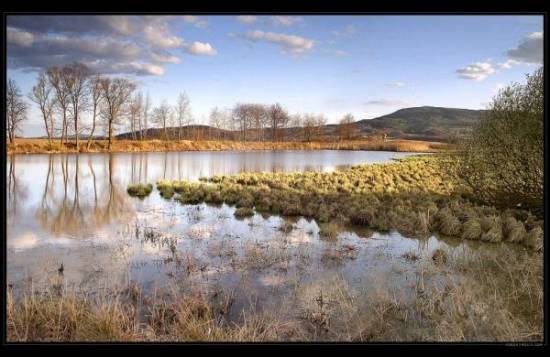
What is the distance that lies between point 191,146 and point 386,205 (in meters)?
56.7

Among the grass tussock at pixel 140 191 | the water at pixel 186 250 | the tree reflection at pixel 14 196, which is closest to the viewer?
the water at pixel 186 250

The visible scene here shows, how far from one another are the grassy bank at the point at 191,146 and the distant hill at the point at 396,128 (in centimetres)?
341

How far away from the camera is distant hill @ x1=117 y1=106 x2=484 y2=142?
258ft

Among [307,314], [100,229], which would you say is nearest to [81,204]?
[100,229]

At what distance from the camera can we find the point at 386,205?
15.1 m

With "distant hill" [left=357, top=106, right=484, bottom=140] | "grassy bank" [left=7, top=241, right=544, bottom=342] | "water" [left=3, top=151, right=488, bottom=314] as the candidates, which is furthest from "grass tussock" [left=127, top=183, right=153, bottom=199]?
"distant hill" [left=357, top=106, right=484, bottom=140]

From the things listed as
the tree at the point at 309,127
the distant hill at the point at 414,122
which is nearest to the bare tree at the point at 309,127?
the tree at the point at 309,127

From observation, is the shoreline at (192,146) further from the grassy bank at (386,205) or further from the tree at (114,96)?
the grassy bank at (386,205)

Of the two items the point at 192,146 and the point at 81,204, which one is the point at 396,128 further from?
the point at 81,204

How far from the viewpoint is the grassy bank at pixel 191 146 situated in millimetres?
47438

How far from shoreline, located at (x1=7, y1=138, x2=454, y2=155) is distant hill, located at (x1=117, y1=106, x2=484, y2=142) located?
10.9ft
